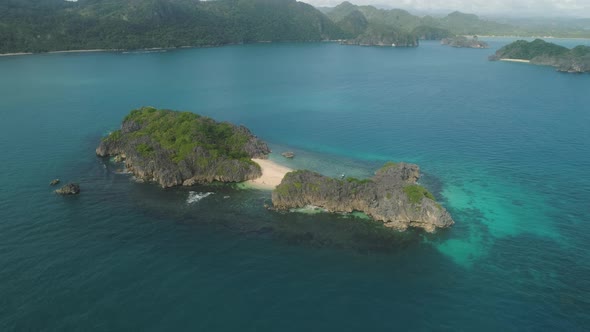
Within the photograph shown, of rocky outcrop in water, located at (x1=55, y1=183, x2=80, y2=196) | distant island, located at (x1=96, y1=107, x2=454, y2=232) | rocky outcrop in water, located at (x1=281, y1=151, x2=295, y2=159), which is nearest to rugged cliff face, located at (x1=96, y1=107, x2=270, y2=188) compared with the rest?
distant island, located at (x1=96, y1=107, x2=454, y2=232)

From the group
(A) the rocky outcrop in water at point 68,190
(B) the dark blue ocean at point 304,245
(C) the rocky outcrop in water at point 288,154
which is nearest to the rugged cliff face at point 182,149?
(B) the dark blue ocean at point 304,245

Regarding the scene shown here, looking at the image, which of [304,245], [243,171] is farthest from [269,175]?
[304,245]

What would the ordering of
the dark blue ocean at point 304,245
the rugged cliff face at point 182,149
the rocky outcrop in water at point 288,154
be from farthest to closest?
the rocky outcrop in water at point 288,154 → the rugged cliff face at point 182,149 → the dark blue ocean at point 304,245

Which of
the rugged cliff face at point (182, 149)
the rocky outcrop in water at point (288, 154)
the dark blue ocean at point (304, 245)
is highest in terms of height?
the rugged cliff face at point (182, 149)

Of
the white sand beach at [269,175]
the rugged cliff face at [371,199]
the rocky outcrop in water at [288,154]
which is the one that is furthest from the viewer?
the rocky outcrop in water at [288,154]

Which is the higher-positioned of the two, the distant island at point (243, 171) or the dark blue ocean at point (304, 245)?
the distant island at point (243, 171)

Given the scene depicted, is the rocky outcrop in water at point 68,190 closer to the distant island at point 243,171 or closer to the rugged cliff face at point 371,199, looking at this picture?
the distant island at point 243,171

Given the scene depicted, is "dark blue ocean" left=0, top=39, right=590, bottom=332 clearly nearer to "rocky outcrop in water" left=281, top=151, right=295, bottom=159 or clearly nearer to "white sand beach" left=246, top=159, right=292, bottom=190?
"rocky outcrop in water" left=281, top=151, right=295, bottom=159

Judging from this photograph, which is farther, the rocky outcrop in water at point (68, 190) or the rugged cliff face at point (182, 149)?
the rugged cliff face at point (182, 149)
